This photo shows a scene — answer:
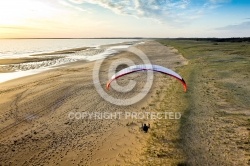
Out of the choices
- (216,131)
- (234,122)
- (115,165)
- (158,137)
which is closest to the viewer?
(115,165)

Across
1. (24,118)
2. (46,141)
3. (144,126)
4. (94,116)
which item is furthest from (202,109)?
A: (24,118)

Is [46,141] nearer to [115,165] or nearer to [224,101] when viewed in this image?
[115,165]

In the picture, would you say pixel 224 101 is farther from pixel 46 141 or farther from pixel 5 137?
pixel 5 137

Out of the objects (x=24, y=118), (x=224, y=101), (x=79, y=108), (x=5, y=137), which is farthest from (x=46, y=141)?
(x=224, y=101)

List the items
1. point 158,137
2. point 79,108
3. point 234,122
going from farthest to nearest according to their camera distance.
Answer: point 79,108, point 234,122, point 158,137

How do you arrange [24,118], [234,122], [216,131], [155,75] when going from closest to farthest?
[216,131]
[234,122]
[24,118]
[155,75]

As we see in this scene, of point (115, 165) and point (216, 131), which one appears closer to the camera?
point (115, 165)
